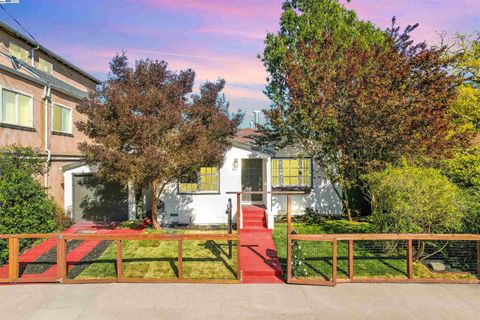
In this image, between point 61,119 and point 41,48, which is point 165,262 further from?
point 41,48

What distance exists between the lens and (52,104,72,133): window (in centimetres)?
1453

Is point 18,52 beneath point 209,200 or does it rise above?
above

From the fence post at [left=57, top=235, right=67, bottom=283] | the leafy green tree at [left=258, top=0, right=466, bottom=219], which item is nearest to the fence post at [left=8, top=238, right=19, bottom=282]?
the fence post at [left=57, top=235, right=67, bottom=283]

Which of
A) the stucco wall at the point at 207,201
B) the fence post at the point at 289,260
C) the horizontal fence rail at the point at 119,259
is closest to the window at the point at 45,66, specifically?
the stucco wall at the point at 207,201

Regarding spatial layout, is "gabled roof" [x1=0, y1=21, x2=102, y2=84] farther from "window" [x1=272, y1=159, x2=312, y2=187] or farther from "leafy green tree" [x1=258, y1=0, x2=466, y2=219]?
"window" [x1=272, y1=159, x2=312, y2=187]

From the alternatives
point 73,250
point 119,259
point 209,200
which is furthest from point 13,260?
point 209,200

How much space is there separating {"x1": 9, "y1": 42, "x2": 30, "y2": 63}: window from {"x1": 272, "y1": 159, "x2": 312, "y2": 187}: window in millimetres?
12735

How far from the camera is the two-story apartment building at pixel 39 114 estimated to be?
11906 millimetres

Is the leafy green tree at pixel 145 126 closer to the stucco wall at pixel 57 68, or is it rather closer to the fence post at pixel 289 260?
the fence post at pixel 289 260

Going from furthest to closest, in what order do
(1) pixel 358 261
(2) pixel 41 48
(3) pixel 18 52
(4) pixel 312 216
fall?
(2) pixel 41 48 → (3) pixel 18 52 → (4) pixel 312 216 → (1) pixel 358 261

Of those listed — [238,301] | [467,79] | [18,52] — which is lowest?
[238,301]

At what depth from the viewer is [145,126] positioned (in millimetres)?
10023

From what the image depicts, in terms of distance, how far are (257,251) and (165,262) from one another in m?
2.63

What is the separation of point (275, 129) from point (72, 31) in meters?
10.1
